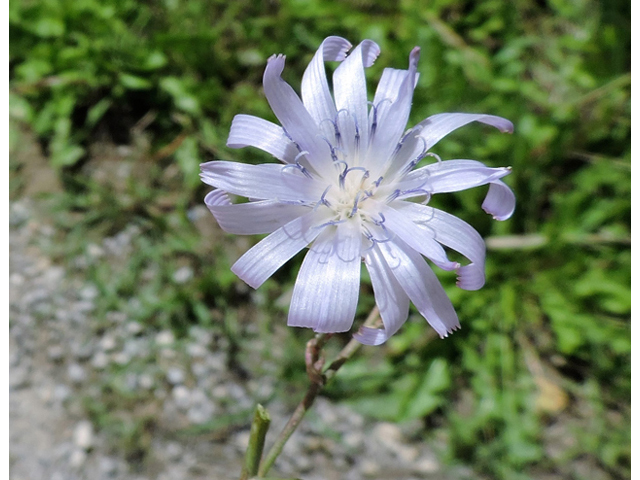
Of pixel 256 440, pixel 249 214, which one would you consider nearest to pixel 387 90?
pixel 249 214

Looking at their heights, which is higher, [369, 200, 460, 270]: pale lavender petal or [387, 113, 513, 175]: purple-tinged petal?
[387, 113, 513, 175]: purple-tinged petal

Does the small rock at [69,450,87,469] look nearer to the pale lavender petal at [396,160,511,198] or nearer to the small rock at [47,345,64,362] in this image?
the small rock at [47,345,64,362]

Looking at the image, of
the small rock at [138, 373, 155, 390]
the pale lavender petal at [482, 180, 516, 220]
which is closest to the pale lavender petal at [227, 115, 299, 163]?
the pale lavender petal at [482, 180, 516, 220]

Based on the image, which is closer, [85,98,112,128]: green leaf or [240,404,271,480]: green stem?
[240,404,271,480]: green stem

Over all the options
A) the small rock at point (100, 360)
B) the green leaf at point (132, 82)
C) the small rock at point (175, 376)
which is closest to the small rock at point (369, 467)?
the small rock at point (175, 376)

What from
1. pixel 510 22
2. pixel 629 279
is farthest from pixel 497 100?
pixel 629 279

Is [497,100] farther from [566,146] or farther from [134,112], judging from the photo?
[134,112]

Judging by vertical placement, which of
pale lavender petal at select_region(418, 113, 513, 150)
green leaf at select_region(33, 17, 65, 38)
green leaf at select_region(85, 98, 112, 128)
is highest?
pale lavender petal at select_region(418, 113, 513, 150)
